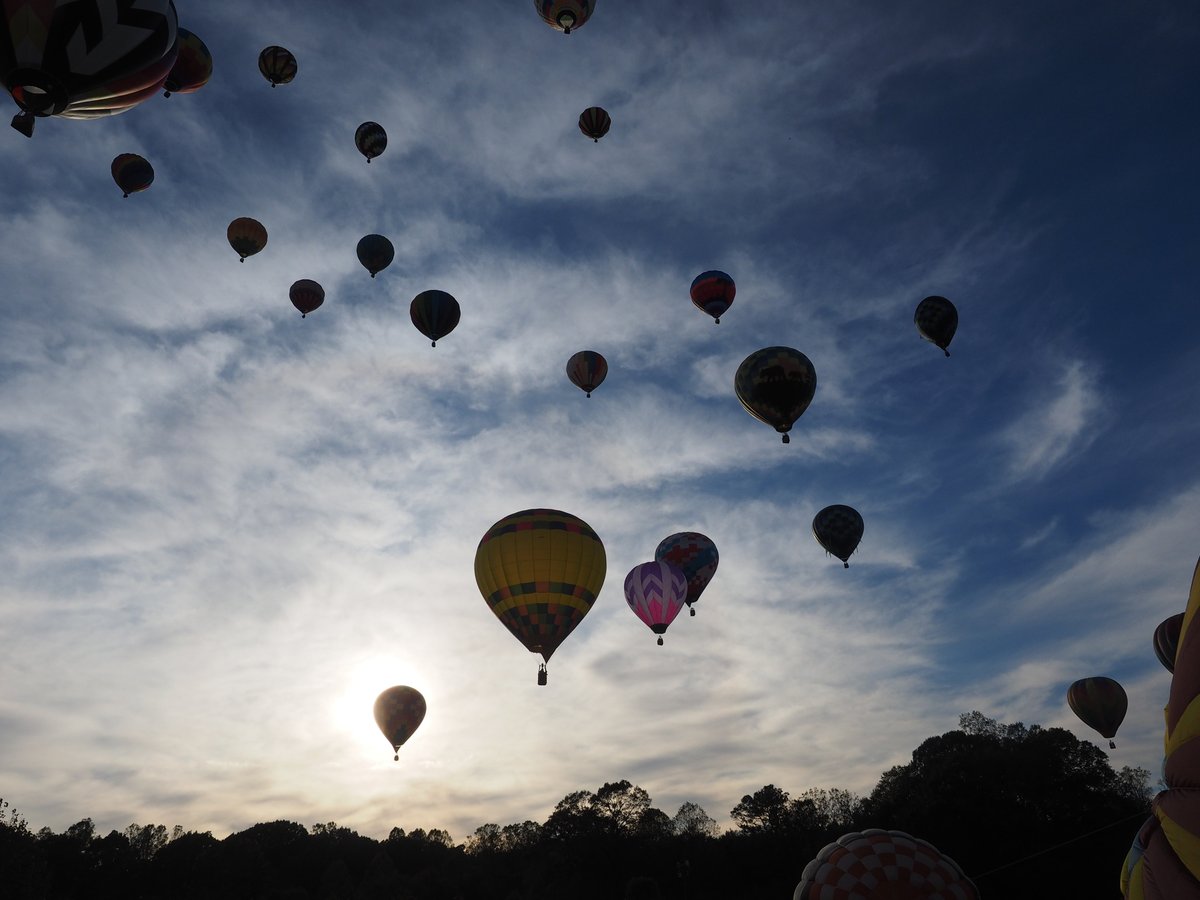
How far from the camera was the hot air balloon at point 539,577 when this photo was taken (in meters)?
21.4

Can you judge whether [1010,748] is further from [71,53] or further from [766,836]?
[71,53]

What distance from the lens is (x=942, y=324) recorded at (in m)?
29.5

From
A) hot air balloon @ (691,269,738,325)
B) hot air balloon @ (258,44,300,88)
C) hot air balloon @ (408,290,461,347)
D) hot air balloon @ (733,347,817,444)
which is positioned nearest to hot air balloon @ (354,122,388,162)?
hot air balloon @ (258,44,300,88)

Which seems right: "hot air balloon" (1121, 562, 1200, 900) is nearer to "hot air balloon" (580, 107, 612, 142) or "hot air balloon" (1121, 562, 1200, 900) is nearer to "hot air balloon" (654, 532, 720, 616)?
"hot air balloon" (654, 532, 720, 616)

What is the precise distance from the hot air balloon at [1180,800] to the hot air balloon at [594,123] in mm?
33288

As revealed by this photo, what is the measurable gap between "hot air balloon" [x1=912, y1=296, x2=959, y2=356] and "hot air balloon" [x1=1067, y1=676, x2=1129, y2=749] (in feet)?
51.7

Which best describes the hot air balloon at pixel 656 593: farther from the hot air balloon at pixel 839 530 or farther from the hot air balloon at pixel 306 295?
the hot air balloon at pixel 306 295

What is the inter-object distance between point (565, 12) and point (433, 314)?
39.7 ft

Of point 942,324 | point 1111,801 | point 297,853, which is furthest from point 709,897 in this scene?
point 297,853

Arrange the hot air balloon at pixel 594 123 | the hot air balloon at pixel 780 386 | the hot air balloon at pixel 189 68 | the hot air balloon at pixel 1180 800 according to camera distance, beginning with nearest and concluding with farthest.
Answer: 1. the hot air balloon at pixel 1180 800
2. the hot air balloon at pixel 189 68
3. the hot air balloon at pixel 780 386
4. the hot air balloon at pixel 594 123

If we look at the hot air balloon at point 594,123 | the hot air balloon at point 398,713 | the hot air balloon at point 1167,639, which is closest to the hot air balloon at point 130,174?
the hot air balloon at point 594,123

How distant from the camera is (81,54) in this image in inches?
497

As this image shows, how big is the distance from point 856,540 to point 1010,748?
3105cm

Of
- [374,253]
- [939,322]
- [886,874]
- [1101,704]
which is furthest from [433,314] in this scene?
[1101,704]
